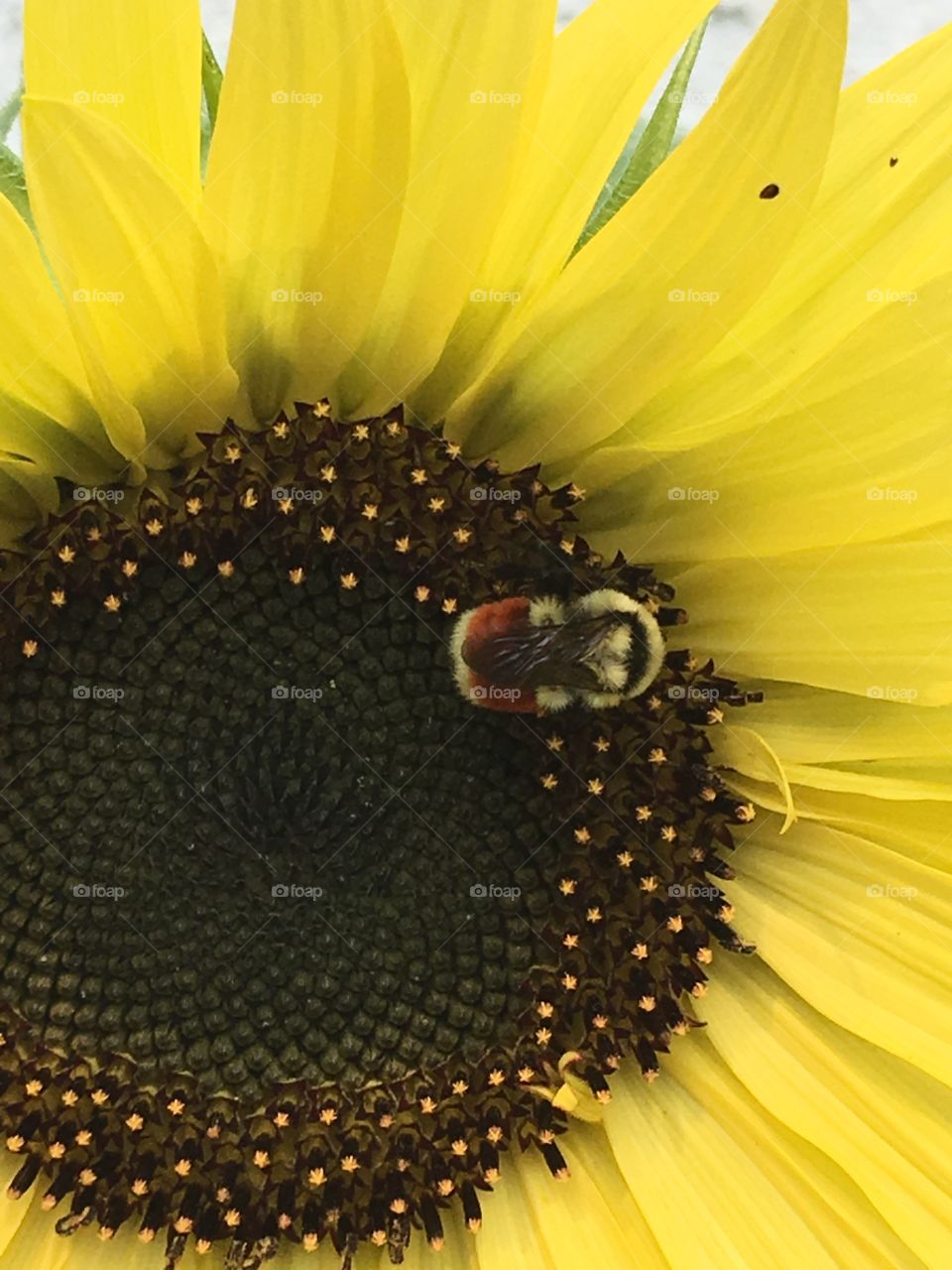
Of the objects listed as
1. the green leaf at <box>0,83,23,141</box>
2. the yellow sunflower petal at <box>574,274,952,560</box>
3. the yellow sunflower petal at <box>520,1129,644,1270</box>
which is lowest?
the yellow sunflower petal at <box>520,1129,644,1270</box>

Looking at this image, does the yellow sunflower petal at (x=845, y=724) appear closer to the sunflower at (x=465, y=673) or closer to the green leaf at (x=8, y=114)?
the sunflower at (x=465, y=673)

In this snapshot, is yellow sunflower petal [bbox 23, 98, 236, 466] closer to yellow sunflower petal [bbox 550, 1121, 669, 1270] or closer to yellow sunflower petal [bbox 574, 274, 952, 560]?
yellow sunflower petal [bbox 574, 274, 952, 560]

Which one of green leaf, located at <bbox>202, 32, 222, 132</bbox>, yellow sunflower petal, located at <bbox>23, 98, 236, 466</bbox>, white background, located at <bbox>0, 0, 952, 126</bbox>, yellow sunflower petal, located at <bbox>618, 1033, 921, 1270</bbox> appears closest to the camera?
yellow sunflower petal, located at <bbox>23, 98, 236, 466</bbox>

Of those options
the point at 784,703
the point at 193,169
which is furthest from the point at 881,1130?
the point at 193,169

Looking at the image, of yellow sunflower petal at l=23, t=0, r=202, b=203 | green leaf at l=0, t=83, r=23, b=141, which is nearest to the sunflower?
yellow sunflower petal at l=23, t=0, r=202, b=203

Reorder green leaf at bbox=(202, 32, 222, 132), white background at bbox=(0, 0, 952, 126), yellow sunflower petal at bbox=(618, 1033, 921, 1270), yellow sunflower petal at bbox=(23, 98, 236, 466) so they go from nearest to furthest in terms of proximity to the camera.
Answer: yellow sunflower petal at bbox=(23, 98, 236, 466)
green leaf at bbox=(202, 32, 222, 132)
yellow sunflower petal at bbox=(618, 1033, 921, 1270)
white background at bbox=(0, 0, 952, 126)

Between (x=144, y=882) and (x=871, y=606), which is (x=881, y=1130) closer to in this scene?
(x=871, y=606)

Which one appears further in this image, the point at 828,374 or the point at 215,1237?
the point at 215,1237

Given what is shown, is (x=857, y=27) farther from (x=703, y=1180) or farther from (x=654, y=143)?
(x=703, y=1180)
